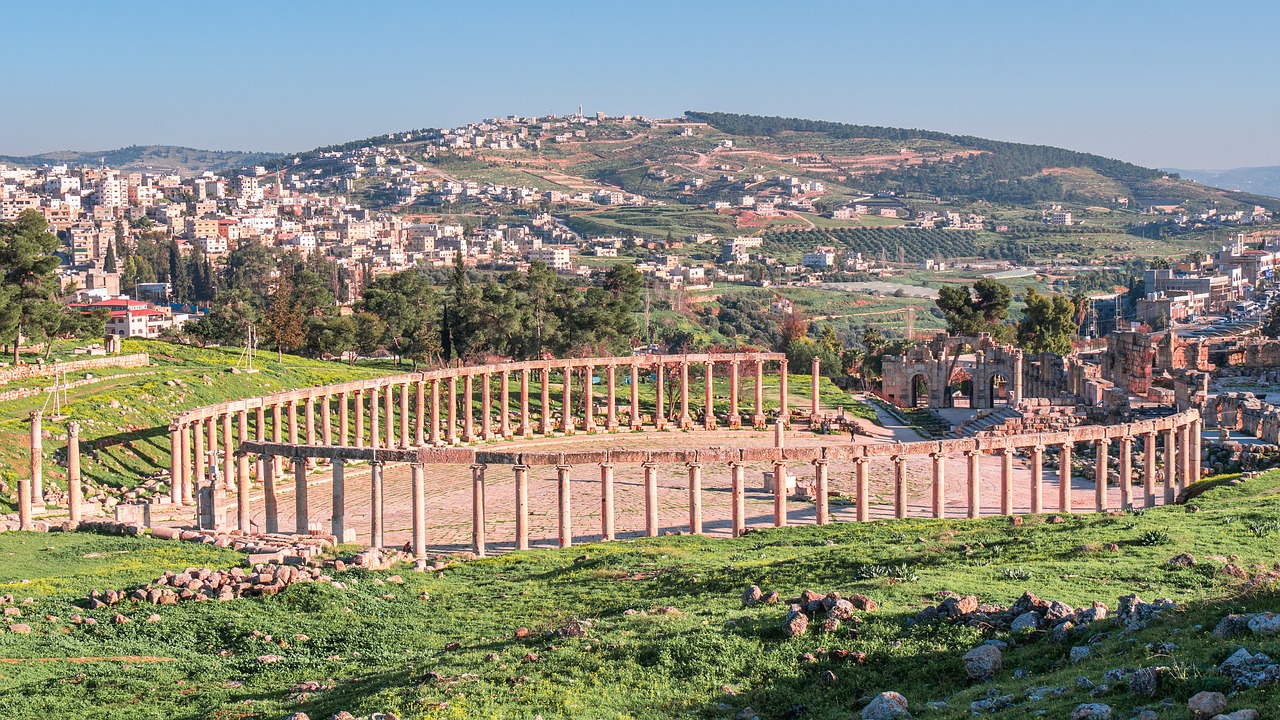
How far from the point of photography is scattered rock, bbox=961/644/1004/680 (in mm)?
19188

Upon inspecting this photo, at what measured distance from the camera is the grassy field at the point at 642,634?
1923cm

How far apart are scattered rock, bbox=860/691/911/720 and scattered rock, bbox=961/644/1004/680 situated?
64.6 inches

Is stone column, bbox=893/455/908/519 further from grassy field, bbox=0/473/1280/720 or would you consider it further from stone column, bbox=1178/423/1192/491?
stone column, bbox=1178/423/1192/491

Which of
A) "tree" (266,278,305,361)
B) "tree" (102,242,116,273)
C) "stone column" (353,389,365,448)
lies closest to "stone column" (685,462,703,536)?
"stone column" (353,389,365,448)

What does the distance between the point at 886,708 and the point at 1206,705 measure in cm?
405

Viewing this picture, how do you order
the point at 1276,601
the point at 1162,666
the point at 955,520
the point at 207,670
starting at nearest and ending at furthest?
the point at 1162,666, the point at 1276,601, the point at 207,670, the point at 955,520

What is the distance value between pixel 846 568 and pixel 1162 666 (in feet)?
37.5

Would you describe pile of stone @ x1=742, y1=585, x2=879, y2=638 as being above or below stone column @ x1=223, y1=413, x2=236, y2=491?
above

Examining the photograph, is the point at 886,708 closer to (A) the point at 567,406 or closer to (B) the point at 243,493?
(B) the point at 243,493

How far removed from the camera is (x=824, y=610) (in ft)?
73.8

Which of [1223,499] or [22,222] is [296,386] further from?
[1223,499]

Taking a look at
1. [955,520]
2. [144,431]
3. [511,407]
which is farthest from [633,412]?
[955,520]

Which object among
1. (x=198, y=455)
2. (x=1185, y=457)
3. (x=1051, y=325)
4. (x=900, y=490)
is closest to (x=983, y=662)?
(x=900, y=490)

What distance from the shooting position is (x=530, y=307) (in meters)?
77.1
